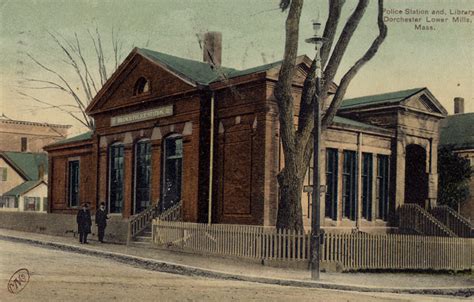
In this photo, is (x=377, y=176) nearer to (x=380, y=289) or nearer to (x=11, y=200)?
(x=380, y=289)

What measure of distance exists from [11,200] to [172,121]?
3467 cm

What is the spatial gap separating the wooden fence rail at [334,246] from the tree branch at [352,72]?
145 inches

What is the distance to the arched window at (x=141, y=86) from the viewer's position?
26.7 metres

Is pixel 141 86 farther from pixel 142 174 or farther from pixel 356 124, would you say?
pixel 356 124

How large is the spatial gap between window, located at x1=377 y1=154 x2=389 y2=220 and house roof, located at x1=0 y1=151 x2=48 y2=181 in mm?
37011

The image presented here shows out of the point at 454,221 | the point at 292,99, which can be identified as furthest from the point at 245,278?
the point at 454,221

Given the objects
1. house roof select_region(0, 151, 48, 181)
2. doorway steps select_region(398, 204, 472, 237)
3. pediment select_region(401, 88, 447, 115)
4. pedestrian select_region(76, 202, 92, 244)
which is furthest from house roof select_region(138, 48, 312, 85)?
house roof select_region(0, 151, 48, 181)

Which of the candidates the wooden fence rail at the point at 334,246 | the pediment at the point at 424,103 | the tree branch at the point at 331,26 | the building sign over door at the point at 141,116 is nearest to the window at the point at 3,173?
the building sign over door at the point at 141,116

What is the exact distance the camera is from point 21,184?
5522 centimetres

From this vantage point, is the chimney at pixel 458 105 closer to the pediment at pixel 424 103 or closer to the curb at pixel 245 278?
the pediment at pixel 424 103

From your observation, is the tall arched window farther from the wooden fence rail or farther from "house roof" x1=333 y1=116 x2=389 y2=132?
"house roof" x1=333 y1=116 x2=389 y2=132

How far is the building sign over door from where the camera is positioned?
2506 cm

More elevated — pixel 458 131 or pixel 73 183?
pixel 458 131

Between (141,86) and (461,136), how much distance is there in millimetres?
20832
